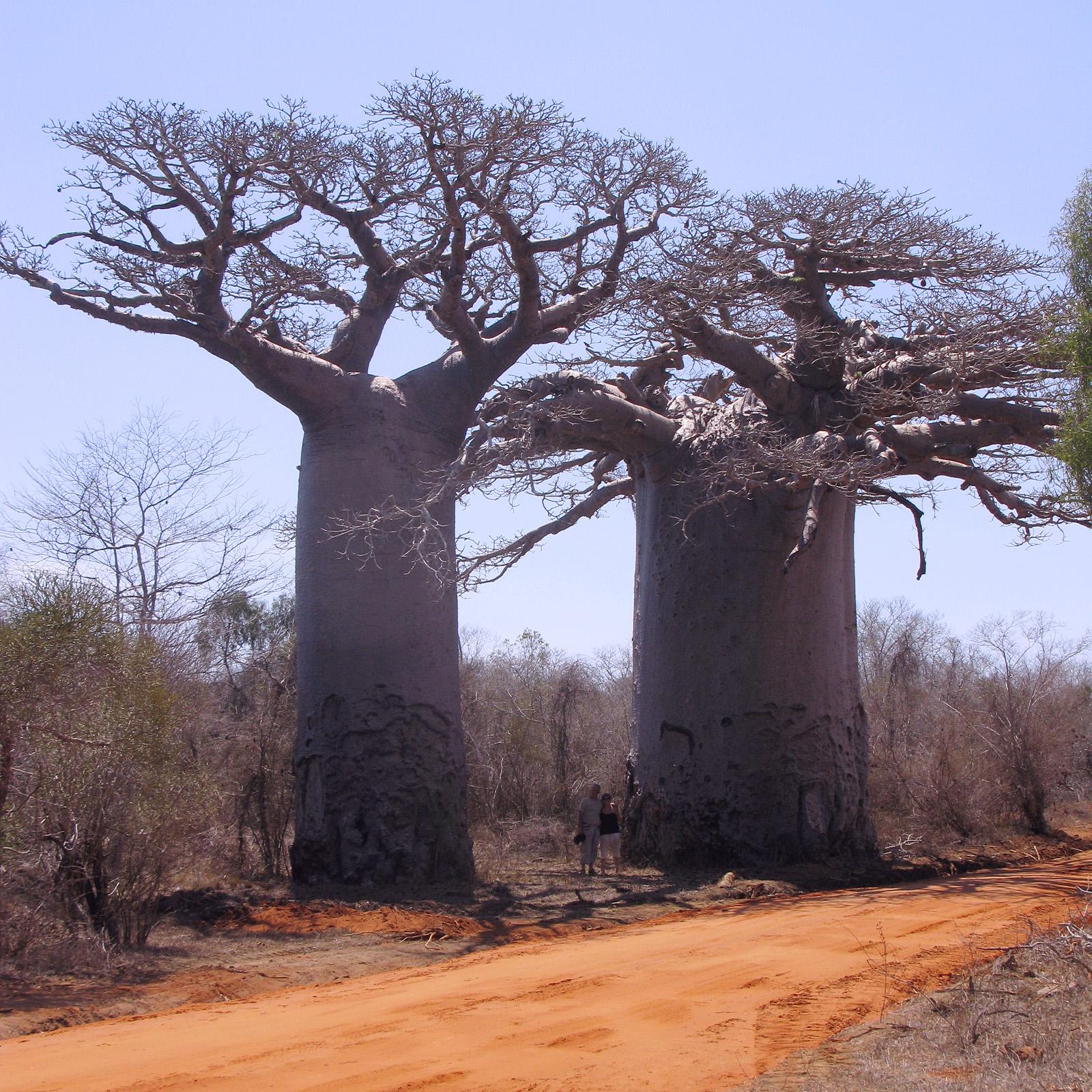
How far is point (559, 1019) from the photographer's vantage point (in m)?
3.96

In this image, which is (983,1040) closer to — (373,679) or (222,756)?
(373,679)

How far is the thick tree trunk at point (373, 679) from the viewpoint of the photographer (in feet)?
23.5

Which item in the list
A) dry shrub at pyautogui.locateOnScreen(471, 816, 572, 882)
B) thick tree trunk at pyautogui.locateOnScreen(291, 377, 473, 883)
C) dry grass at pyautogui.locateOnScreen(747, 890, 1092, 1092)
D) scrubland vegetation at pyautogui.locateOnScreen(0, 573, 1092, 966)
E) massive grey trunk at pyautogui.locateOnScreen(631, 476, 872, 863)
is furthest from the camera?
dry shrub at pyautogui.locateOnScreen(471, 816, 572, 882)

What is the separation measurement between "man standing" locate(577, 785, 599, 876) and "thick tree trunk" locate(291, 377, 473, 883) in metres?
0.93

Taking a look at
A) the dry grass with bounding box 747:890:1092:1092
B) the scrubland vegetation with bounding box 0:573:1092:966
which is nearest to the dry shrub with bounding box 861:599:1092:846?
the scrubland vegetation with bounding box 0:573:1092:966

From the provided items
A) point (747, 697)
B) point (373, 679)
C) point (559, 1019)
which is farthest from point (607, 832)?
point (559, 1019)

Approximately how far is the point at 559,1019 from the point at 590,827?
165 inches

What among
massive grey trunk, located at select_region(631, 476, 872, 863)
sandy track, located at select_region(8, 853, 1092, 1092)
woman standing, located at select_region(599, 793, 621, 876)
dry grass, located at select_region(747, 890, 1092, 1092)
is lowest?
sandy track, located at select_region(8, 853, 1092, 1092)

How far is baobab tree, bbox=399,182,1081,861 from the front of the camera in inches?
314

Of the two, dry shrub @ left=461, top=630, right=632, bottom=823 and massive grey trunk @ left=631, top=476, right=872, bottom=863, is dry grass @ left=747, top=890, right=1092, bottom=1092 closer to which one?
massive grey trunk @ left=631, top=476, right=872, bottom=863

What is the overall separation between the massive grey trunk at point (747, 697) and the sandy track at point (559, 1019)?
2099mm

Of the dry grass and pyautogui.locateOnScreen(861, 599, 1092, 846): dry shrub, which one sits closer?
the dry grass

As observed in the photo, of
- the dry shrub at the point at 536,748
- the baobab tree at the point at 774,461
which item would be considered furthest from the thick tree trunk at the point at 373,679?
the dry shrub at the point at 536,748

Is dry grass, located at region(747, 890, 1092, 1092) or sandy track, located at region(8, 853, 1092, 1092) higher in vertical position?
dry grass, located at region(747, 890, 1092, 1092)
